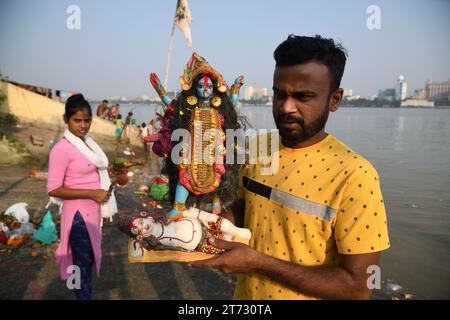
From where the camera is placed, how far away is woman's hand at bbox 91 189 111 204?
10.6 ft

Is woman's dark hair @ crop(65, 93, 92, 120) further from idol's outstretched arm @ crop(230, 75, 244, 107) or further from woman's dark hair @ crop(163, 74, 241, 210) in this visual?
idol's outstretched arm @ crop(230, 75, 244, 107)

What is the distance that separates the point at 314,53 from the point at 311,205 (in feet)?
2.24

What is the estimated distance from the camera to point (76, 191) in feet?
10.3

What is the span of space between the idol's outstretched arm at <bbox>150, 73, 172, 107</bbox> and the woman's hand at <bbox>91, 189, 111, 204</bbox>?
3.97 ft

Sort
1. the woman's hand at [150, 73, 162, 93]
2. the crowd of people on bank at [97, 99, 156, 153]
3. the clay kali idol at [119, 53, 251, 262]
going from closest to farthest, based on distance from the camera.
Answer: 1. the clay kali idol at [119, 53, 251, 262]
2. the woman's hand at [150, 73, 162, 93]
3. the crowd of people on bank at [97, 99, 156, 153]

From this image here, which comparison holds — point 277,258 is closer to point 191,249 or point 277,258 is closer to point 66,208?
point 191,249

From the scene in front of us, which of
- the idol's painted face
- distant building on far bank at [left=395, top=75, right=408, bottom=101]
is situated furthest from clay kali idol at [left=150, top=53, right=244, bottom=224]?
distant building on far bank at [left=395, top=75, right=408, bottom=101]

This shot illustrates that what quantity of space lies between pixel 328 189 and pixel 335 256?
0.32m

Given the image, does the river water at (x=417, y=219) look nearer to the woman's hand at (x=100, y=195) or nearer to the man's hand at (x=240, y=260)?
the woman's hand at (x=100, y=195)

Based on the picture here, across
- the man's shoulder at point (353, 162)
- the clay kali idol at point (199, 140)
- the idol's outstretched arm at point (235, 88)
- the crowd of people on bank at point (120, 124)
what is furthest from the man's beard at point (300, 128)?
the crowd of people on bank at point (120, 124)

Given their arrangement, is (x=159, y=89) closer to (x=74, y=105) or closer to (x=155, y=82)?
(x=155, y=82)

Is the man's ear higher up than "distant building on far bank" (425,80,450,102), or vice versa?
"distant building on far bank" (425,80,450,102)

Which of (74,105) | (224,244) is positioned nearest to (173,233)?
(224,244)

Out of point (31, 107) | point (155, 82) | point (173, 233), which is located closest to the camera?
point (173, 233)
